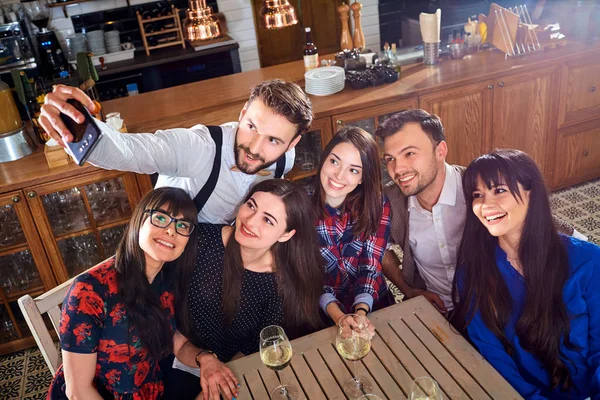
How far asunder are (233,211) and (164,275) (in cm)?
46

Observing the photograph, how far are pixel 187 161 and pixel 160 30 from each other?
3.86 metres

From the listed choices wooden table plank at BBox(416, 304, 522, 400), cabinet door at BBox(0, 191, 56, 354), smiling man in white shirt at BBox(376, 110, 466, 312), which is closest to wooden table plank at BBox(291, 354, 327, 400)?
wooden table plank at BBox(416, 304, 522, 400)

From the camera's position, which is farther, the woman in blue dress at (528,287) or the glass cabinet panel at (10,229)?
the glass cabinet panel at (10,229)

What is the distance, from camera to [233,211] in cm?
237

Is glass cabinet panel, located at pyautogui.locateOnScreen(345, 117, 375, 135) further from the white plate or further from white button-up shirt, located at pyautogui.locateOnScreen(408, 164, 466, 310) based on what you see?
white button-up shirt, located at pyautogui.locateOnScreen(408, 164, 466, 310)

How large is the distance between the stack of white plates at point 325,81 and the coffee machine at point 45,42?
2.89 meters

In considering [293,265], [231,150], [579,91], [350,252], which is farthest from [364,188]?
[579,91]

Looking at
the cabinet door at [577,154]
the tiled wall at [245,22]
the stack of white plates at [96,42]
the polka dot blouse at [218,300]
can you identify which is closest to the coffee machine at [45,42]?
the stack of white plates at [96,42]

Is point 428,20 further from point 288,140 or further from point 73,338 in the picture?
point 73,338

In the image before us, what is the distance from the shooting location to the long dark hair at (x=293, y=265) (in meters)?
Answer: 2.04

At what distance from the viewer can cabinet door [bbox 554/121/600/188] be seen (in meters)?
3.90

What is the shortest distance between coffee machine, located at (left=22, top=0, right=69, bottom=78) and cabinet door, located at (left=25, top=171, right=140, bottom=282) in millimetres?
2701

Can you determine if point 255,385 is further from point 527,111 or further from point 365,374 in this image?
point 527,111

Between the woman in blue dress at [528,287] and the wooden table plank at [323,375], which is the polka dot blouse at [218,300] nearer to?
the wooden table plank at [323,375]
